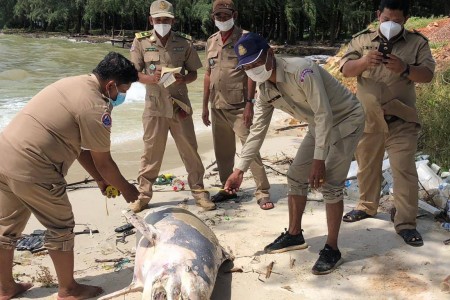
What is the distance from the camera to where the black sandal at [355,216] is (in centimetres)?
450

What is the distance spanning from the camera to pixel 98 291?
3.55 meters

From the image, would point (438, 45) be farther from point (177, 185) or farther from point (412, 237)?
point (412, 237)

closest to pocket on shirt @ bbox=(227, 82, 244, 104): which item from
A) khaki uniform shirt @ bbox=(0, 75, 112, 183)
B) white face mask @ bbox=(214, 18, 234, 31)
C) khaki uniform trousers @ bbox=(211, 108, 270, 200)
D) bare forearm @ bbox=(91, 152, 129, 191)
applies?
khaki uniform trousers @ bbox=(211, 108, 270, 200)

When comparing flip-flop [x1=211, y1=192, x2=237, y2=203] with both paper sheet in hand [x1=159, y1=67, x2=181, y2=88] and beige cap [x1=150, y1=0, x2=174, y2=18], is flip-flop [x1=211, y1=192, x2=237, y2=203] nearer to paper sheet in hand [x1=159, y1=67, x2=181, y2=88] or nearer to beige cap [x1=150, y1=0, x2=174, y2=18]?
paper sheet in hand [x1=159, y1=67, x2=181, y2=88]

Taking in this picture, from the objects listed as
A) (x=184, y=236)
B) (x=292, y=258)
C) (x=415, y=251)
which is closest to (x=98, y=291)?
(x=184, y=236)

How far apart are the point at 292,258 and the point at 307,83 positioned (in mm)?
1401

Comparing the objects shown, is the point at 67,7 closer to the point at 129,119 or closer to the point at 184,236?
the point at 129,119

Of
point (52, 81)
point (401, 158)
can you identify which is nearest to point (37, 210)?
point (401, 158)

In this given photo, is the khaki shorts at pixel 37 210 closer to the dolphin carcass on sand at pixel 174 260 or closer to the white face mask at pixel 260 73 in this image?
the dolphin carcass on sand at pixel 174 260

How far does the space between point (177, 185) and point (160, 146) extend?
1023mm

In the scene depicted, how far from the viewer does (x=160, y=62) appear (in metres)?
5.20

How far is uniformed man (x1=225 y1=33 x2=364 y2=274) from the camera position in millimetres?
3346

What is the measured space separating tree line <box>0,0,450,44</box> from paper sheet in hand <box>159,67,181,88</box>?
2799 cm

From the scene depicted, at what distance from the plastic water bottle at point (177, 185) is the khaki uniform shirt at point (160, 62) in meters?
1.12
